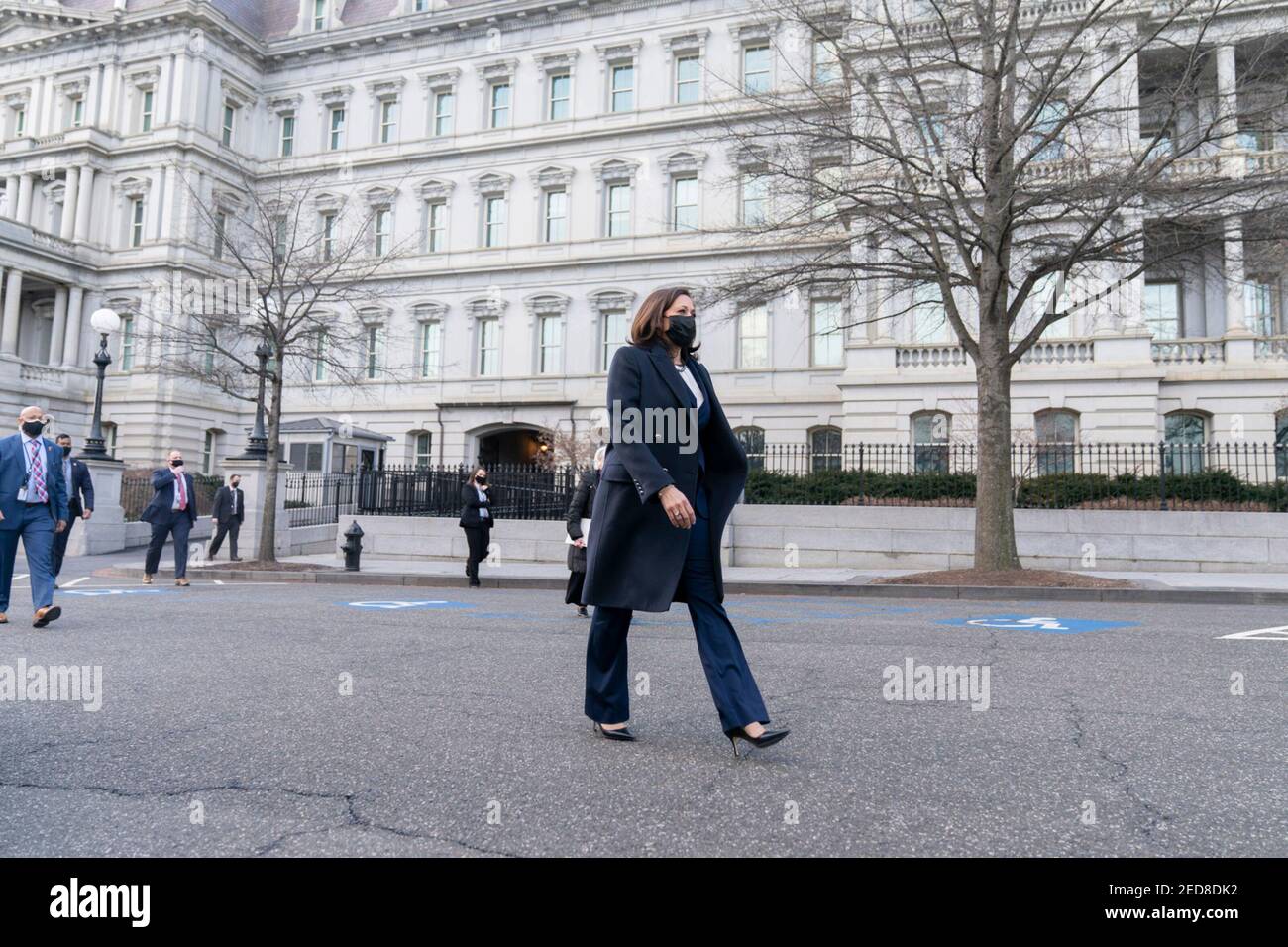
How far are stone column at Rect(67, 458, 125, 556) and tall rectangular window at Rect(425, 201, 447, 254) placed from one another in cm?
1954

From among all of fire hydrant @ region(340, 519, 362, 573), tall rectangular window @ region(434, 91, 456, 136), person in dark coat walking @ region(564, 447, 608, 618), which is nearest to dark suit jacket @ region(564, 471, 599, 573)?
person in dark coat walking @ region(564, 447, 608, 618)

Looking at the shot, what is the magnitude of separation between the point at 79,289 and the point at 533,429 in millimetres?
24012

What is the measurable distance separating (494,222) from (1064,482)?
28391 millimetres

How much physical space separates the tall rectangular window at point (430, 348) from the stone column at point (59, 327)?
60.8ft

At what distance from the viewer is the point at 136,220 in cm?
4319

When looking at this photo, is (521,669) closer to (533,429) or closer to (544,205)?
(533,429)

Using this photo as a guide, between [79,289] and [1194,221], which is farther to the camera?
[79,289]

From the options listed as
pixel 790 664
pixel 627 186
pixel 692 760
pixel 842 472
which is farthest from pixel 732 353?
pixel 692 760

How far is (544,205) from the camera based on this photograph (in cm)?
3784

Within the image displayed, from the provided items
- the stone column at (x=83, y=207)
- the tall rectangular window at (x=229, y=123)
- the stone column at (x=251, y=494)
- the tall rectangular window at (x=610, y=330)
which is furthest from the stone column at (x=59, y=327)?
the stone column at (x=251, y=494)

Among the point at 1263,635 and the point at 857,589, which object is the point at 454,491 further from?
the point at 1263,635

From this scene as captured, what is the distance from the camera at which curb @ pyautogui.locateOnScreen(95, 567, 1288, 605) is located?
1228cm
